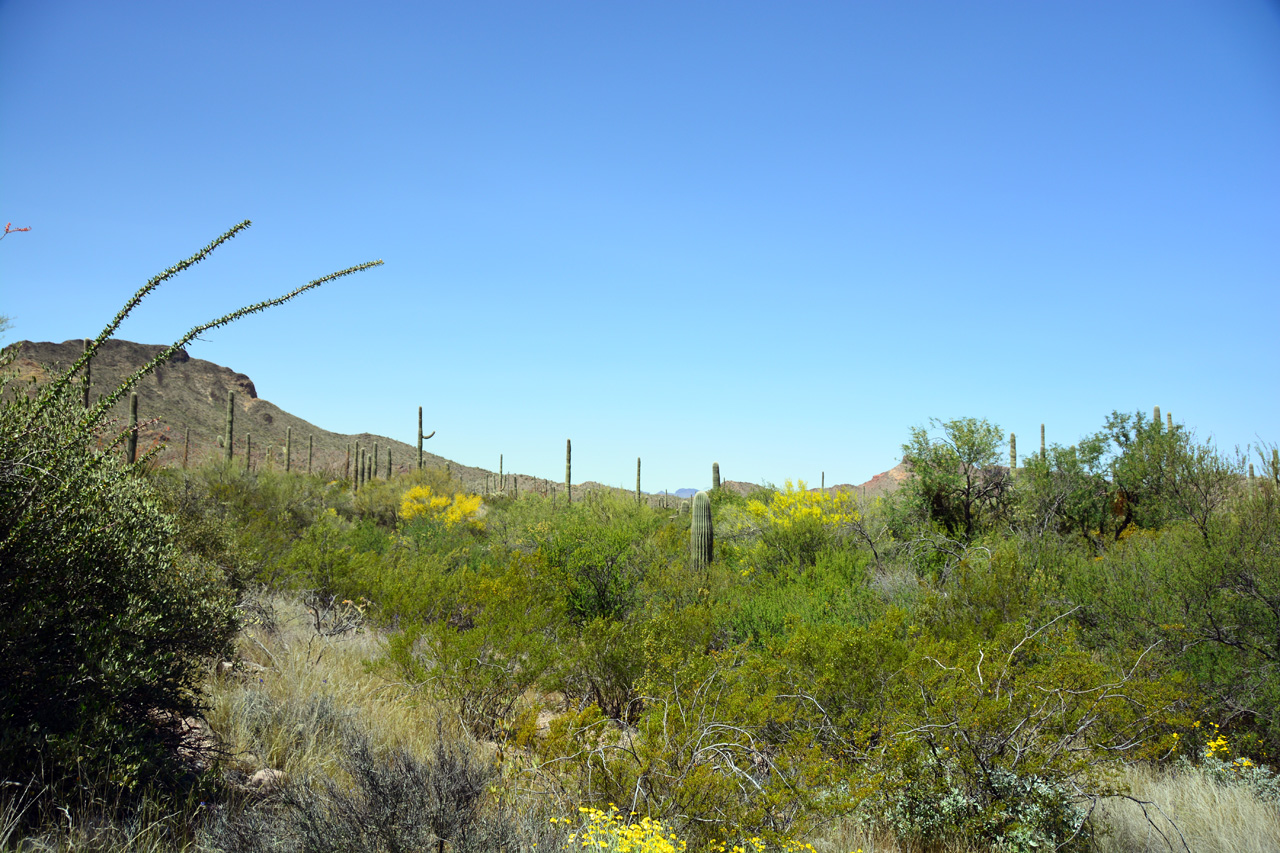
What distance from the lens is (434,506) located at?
2231 centimetres

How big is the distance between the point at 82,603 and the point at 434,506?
18674 mm

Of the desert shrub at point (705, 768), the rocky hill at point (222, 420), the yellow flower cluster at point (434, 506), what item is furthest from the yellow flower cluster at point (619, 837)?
the rocky hill at point (222, 420)

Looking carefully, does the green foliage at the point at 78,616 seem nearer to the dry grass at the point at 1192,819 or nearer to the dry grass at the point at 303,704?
the dry grass at the point at 303,704

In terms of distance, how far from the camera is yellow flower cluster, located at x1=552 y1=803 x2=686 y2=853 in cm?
334

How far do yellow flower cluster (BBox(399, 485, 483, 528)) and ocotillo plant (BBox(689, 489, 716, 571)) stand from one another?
922 centimetres

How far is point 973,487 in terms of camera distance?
15.1m

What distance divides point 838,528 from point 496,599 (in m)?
7.61

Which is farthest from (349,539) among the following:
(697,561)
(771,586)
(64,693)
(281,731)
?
(64,693)

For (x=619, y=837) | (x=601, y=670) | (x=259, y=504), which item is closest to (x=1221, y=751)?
(x=601, y=670)

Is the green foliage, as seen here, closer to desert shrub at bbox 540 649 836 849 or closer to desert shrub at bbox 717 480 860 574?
desert shrub at bbox 540 649 836 849

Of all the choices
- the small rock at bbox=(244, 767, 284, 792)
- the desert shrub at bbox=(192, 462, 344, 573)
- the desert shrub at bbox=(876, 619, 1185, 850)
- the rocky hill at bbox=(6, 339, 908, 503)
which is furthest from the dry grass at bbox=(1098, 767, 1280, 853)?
the rocky hill at bbox=(6, 339, 908, 503)

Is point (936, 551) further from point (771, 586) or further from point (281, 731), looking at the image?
point (281, 731)

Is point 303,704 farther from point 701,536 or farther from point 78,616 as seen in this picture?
point 701,536

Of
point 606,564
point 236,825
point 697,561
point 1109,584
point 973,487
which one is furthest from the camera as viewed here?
point 973,487
